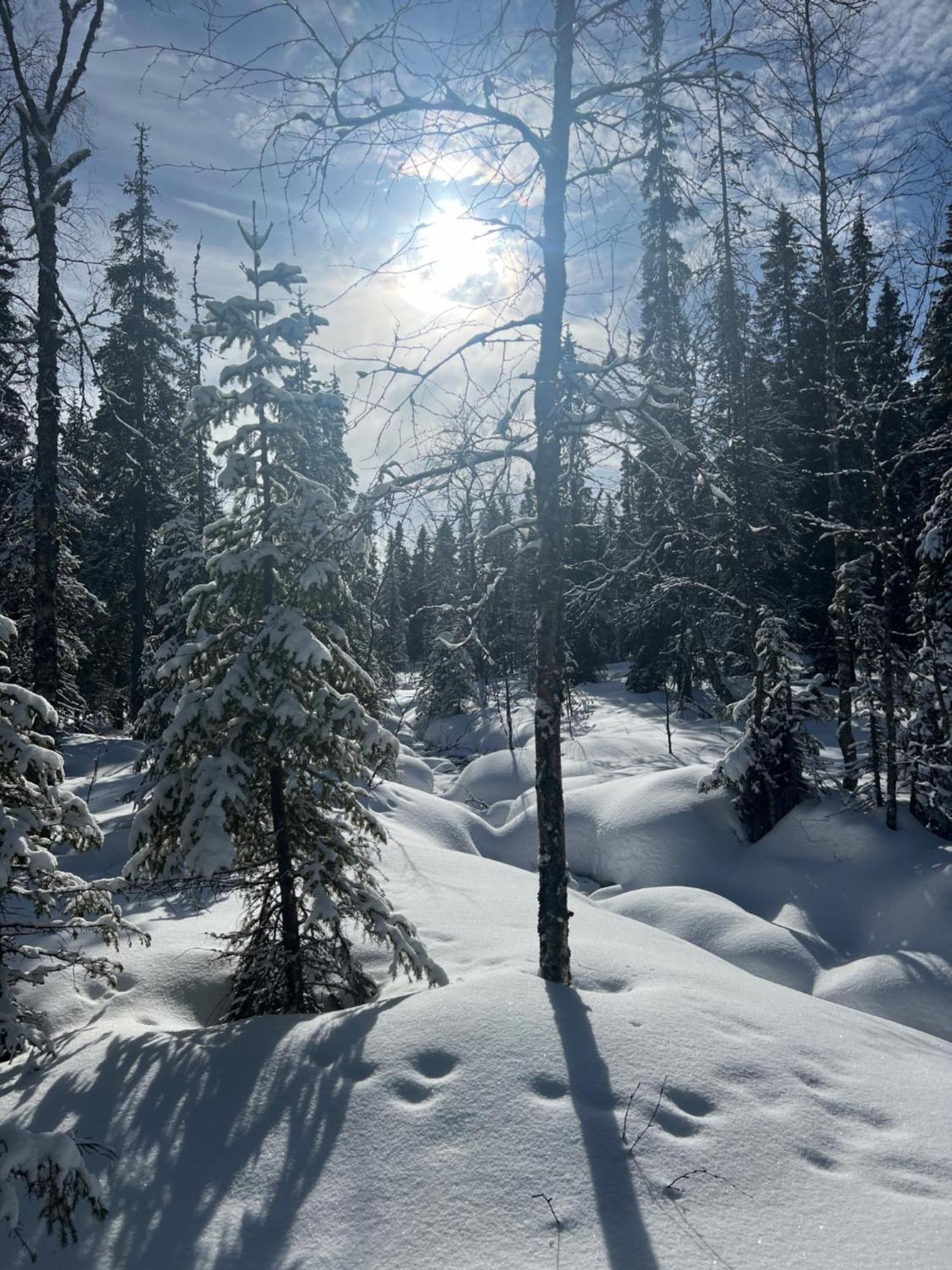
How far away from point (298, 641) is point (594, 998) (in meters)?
3.78

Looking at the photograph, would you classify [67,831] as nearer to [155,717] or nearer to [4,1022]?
[4,1022]

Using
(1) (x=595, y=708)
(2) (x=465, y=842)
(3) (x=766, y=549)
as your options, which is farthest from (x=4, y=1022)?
(1) (x=595, y=708)

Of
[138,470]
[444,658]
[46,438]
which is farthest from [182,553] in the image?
[444,658]

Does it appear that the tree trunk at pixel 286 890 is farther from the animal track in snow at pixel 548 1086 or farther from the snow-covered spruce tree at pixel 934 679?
the snow-covered spruce tree at pixel 934 679

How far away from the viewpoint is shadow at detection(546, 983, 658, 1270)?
11.1 feet

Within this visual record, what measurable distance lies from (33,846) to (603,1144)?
4927 millimetres

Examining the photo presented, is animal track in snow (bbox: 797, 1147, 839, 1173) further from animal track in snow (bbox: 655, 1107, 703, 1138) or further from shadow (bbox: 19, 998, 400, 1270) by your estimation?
shadow (bbox: 19, 998, 400, 1270)

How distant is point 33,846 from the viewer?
5.96 m

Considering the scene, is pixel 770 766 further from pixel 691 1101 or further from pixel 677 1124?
pixel 677 1124

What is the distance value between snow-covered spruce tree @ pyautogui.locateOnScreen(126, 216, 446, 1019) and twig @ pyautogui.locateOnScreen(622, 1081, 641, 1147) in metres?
2.29

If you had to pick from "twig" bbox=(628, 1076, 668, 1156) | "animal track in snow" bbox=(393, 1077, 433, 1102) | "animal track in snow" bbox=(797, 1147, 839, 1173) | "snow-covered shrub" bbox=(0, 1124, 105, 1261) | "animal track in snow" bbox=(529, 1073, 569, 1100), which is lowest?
"animal track in snow" bbox=(797, 1147, 839, 1173)

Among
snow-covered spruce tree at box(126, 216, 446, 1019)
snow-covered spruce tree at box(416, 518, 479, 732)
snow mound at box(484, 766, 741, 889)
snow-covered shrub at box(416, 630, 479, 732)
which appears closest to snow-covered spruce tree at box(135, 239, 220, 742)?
snow-covered spruce tree at box(126, 216, 446, 1019)

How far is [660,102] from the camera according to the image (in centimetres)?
567

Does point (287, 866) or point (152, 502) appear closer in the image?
point (287, 866)
